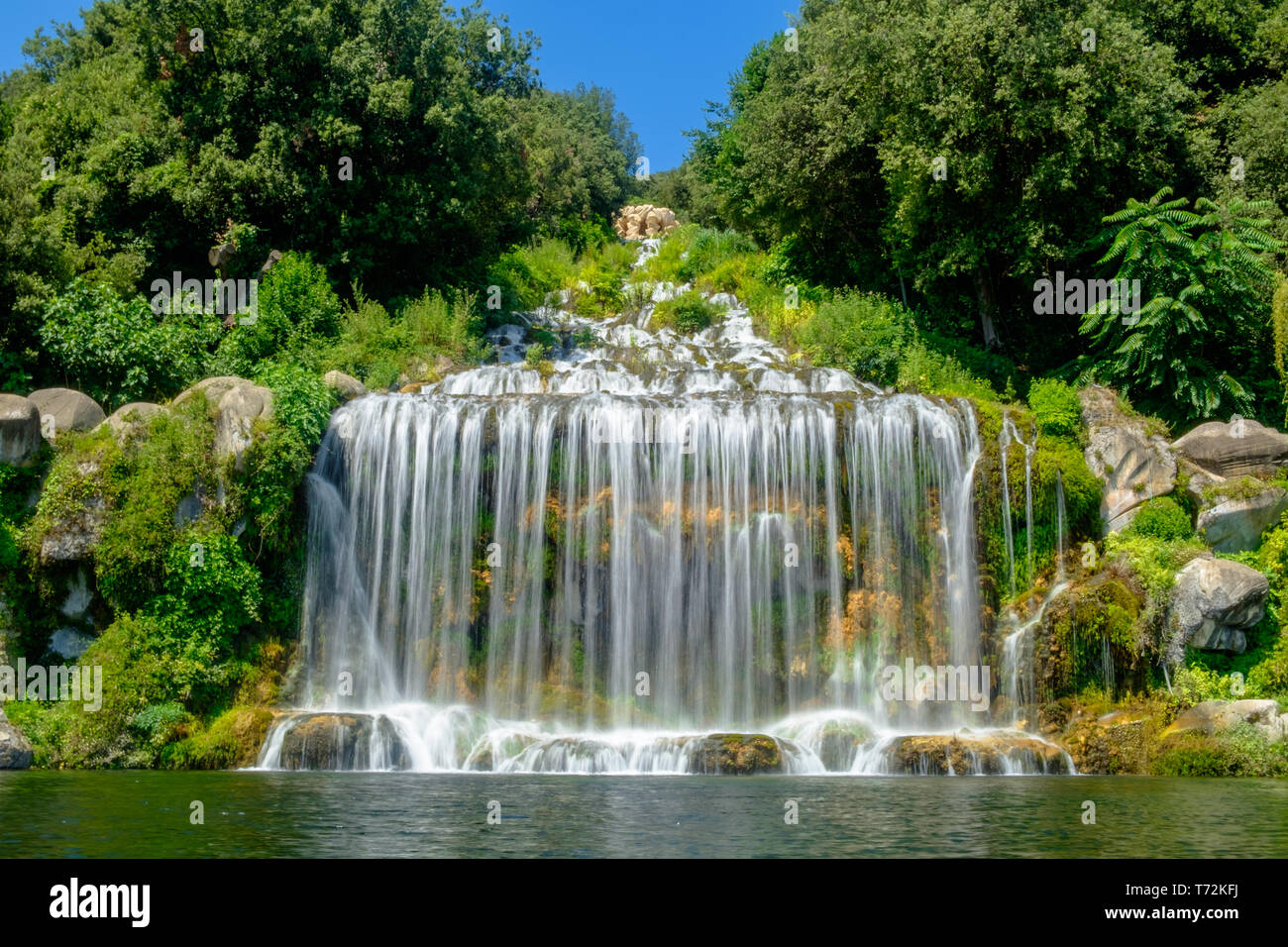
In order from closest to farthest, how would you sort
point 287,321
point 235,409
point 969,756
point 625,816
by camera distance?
point 625,816, point 969,756, point 235,409, point 287,321

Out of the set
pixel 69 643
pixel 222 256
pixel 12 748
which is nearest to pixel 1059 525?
pixel 69 643

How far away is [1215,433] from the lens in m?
22.5

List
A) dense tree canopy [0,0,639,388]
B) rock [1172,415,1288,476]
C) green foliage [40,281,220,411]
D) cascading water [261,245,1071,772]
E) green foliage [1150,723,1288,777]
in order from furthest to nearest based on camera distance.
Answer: dense tree canopy [0,0,639,388] → green foliage [40,281,220,411] → rock [1172,415,1288,476] → cascading water [261,245,1071,772] → green foliage [1150,723,1288,777]

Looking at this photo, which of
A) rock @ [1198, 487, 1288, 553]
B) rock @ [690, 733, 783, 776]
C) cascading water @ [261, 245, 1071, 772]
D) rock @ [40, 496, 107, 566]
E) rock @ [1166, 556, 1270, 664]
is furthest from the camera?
rock @ [1198, 487, 1288, 553]

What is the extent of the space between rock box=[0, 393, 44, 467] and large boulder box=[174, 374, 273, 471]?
7.83 feet

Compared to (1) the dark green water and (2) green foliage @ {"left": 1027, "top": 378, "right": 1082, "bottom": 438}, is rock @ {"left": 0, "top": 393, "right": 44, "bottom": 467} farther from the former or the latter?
(2) green foliage @ {"left": 1027, "top": 378, "right": 1082, "bottom": 438}

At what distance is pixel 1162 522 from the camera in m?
21.4

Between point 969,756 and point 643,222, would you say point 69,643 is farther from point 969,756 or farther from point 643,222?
point 643,222

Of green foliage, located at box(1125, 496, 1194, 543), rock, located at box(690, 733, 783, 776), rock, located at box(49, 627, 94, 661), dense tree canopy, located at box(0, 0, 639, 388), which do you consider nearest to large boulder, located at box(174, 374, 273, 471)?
rock, located at box(49, 627, 94, 661)

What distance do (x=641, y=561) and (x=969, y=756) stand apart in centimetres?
681

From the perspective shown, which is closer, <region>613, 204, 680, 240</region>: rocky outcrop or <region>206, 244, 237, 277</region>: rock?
<region>206, 244, 237, 277</region>: rock

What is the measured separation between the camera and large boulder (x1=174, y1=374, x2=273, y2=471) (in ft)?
67.2
